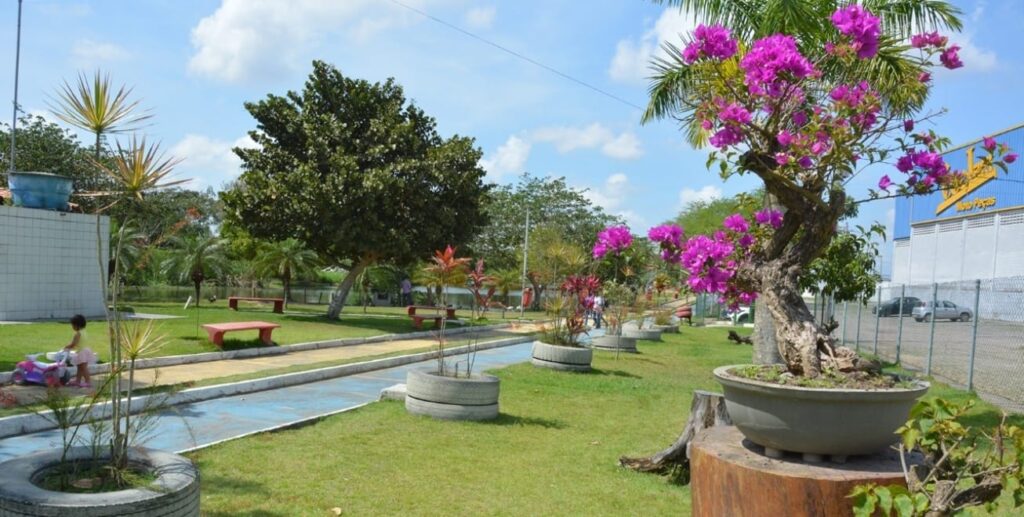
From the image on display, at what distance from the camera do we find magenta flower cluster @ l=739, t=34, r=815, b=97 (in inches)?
191

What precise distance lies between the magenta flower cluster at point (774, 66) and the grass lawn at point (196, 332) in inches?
304

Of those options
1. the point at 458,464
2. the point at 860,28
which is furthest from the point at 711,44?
the point at 458,464

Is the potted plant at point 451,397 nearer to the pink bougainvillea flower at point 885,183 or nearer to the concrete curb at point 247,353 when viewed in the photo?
the concrete curb at point 247,353

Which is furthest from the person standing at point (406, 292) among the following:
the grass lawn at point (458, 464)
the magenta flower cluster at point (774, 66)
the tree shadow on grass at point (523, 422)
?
the magenta flower cluster at point (774, 66)

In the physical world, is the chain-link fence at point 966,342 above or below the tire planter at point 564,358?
above

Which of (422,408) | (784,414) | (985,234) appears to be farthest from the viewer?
(985,234)

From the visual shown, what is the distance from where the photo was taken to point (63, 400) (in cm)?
450

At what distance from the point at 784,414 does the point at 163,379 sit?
30.9 feet

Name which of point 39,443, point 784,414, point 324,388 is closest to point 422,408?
point 324,388

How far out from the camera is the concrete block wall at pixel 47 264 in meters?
17.2

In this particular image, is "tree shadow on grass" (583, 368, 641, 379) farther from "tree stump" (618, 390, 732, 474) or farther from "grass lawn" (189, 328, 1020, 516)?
"tree stump" (618, 390, 732, 474)

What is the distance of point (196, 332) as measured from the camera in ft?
54.6

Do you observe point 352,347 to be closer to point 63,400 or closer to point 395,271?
point 63,400

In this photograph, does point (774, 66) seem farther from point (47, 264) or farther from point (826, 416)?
point (47, 264)
